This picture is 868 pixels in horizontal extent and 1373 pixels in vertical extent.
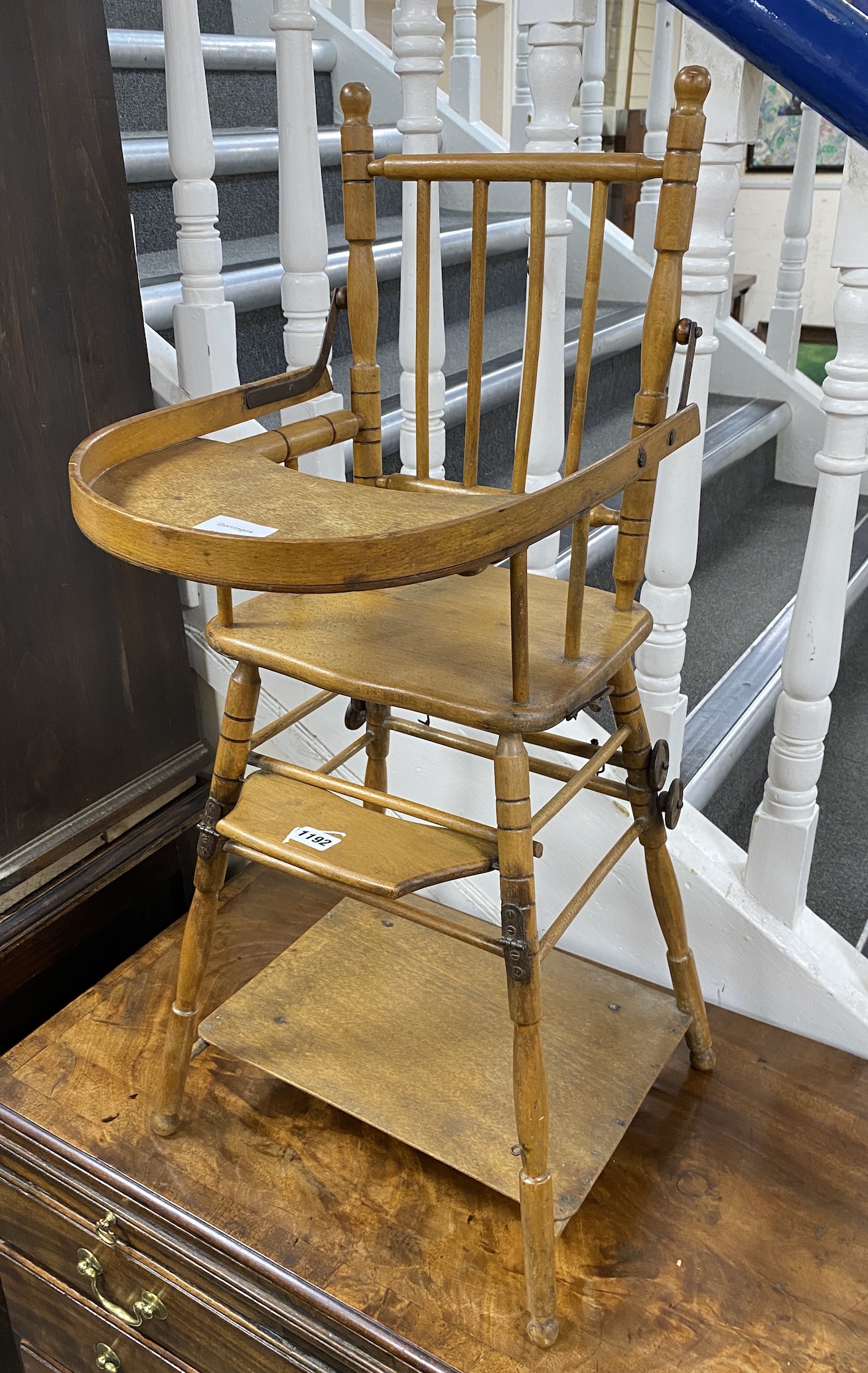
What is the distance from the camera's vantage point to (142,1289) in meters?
1.01

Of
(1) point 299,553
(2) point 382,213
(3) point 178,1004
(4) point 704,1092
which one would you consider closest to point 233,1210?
(3) point 178,1004

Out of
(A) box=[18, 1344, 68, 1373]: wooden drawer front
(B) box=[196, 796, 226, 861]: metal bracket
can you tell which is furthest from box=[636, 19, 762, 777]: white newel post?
(A) box=[18, 1344, 68, 1373]: wooden drawer front

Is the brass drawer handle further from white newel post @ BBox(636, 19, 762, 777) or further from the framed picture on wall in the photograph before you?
the framed picture on wall

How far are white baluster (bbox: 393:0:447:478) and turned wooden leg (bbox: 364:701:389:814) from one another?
26cm

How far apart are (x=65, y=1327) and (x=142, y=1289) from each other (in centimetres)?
18

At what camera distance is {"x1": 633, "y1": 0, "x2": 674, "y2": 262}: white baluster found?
6.36 ft

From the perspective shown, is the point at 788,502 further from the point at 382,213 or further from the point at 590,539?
the point at 382,213

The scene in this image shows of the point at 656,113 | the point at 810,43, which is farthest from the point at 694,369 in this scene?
the point at 656,113

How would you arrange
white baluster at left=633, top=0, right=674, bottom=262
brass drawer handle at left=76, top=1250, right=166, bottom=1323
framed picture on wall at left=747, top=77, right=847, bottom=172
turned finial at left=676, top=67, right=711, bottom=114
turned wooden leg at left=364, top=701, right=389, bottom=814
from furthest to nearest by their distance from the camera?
1. framed picture on wall at left=747, top=77, right=847, bottom=172
2. white baluster at left=633, top=0, right=674, bottom=262
3. turned wooden leg at left=364, top=701, right=389, bottom=814
4. brass drawer handle at left=76, top=1250, right=166, bottom=1323
5. turned finial at left=676, top=67, right=711, bottom=114

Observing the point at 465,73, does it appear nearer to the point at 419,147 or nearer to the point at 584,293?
the point at 419,147

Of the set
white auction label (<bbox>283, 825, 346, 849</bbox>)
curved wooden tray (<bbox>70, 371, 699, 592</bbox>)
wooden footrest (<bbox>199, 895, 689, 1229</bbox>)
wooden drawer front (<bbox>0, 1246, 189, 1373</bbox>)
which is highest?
curved wooden tray (<bbox>70, 371, 699, 592</bbox>)

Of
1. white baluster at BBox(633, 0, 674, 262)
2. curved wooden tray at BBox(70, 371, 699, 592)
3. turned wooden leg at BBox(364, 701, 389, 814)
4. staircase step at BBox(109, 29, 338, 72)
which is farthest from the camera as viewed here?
white baluster at BBox(633, 0, 674, 262)

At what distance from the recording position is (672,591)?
3.64 feet

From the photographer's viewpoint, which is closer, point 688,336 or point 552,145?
point 688,336
